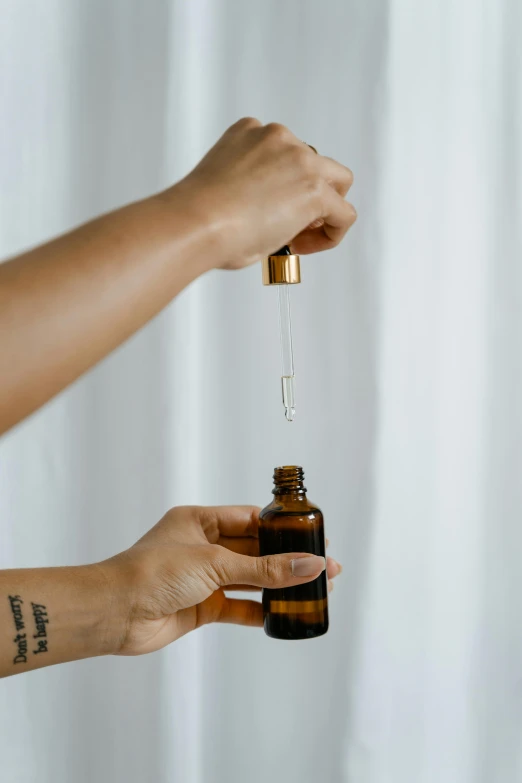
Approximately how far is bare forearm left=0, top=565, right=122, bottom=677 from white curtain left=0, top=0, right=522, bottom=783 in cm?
31

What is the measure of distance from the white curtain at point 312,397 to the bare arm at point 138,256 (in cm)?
53

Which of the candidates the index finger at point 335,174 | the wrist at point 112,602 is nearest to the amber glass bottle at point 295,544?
the wrist at point 112,602

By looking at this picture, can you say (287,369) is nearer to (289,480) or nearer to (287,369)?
(287,369)

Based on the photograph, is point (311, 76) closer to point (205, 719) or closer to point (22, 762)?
point (205, 719)

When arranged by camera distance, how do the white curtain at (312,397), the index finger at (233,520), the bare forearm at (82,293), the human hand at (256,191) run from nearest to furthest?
the bare forearm at (82,293) → the human hand at (256,191) → the index finger at (233,520) → the white curtain at (312,397)

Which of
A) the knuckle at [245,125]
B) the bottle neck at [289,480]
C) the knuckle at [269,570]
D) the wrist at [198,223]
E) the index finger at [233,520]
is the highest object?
the knuckle at [245,125]

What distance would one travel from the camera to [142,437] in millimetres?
1161

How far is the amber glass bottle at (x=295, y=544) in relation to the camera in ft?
2.68

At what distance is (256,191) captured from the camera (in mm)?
607

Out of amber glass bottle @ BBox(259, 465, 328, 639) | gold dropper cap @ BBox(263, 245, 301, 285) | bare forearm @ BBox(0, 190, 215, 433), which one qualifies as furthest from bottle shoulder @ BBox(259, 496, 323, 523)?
bare forearm @ BBox(0, 190, 215, 433)

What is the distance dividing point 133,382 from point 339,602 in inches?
16.6

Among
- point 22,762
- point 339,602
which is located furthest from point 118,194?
point 22,762

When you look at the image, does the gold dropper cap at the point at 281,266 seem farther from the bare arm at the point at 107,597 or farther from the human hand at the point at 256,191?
the bare arm at the point at 107,597

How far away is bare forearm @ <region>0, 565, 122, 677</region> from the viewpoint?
2.73 feet
